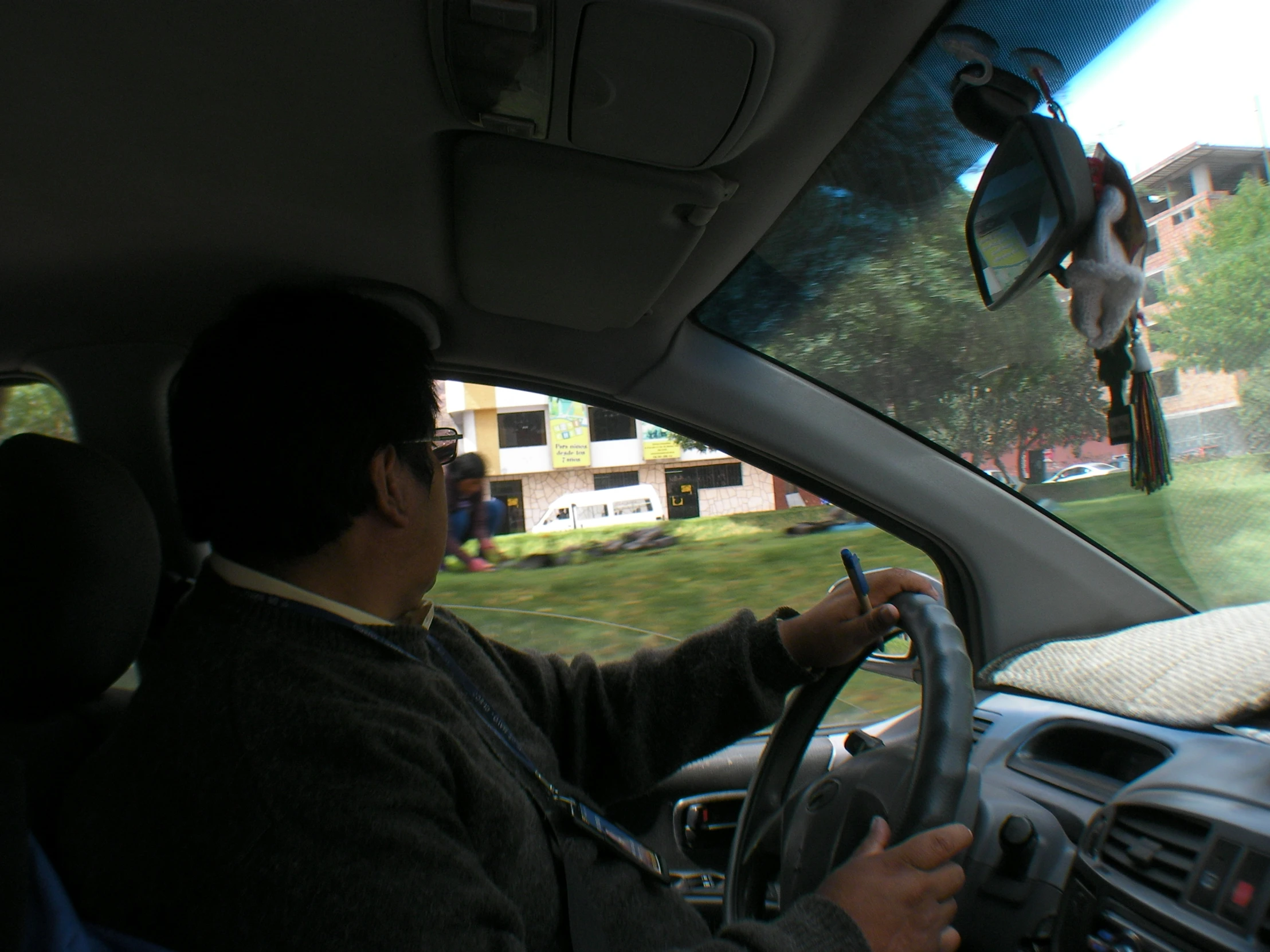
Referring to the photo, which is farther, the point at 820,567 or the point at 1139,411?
the point at 820,567

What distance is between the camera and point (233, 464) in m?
1.29

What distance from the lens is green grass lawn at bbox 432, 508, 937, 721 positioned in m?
2.36

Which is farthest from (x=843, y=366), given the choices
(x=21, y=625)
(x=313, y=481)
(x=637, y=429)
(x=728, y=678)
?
(x=21, y=625)

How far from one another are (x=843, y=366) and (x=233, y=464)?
129 cm

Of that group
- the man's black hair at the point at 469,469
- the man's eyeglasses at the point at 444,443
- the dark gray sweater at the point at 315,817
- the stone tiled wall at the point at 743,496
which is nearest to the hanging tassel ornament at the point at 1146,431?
the stone tiled wall at the point at 743,496

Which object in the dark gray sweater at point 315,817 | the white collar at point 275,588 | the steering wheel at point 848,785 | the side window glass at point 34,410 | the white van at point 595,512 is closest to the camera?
the dark gray sweater at point 315,817

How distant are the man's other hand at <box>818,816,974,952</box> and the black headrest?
3.49 ft

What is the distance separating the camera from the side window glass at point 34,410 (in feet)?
6.37

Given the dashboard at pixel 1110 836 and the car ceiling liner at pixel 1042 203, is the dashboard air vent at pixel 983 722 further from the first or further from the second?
the car ceiling liner at pixel 1042 203

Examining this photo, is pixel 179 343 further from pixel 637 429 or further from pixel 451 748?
pixel 451 748

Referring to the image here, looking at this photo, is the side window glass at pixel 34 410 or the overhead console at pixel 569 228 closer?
the overhead console at pixel 569 228

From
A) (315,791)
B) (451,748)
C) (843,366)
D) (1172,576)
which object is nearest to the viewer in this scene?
(315,791)

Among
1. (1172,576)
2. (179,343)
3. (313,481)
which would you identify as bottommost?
(1172,576)

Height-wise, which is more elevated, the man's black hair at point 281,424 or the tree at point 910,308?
the tree at point 910,308
